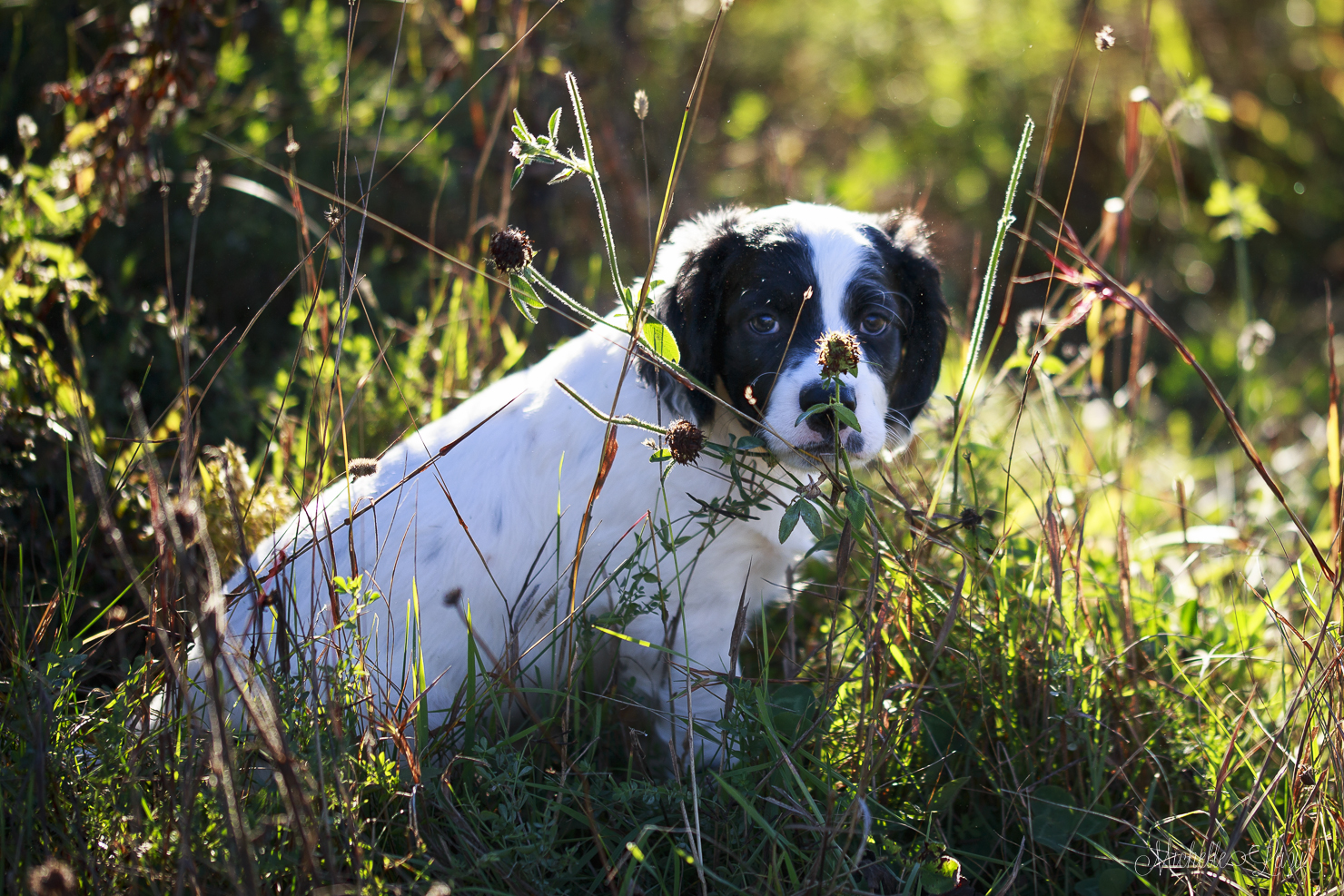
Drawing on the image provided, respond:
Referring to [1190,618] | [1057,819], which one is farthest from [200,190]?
[1190,618]

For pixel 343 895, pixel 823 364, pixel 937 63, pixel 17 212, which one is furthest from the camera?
pixel 937 63

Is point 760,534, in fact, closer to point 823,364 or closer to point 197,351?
point 823,364

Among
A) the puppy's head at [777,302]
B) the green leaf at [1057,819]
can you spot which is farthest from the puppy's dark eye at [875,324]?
the green leaf at [1057,819]

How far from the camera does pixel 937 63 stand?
6895mm

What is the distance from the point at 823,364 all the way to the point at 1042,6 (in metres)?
Result: 6.54

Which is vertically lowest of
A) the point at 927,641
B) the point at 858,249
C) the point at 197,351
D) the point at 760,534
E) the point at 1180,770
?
the point at 1180,770

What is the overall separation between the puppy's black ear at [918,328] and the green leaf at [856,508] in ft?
2.55

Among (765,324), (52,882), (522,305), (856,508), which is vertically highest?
(522,305)

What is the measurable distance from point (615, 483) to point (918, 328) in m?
0.83

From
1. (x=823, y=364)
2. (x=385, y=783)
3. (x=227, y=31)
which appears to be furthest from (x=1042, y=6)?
(x=385, y=783)

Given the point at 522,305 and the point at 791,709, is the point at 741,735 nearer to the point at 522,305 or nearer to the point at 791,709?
the point at 791,709

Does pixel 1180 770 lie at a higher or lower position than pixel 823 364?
lower

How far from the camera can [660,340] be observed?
169 centimetres

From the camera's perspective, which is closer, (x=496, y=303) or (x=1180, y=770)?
(x=1180, y=770)
